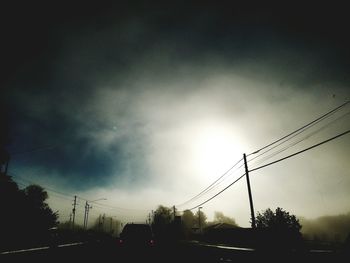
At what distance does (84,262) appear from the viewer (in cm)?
878

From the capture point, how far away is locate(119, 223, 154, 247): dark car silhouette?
38.0 ft

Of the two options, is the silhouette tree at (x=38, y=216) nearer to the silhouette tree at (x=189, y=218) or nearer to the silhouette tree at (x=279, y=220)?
the silhouette tree at (x=279, y=220)

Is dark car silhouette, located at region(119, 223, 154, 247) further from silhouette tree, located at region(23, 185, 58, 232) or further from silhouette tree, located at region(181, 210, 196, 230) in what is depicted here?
silhouette tree, located at region(181, 210, 196, 230)

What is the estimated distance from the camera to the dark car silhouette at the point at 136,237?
11.6 m

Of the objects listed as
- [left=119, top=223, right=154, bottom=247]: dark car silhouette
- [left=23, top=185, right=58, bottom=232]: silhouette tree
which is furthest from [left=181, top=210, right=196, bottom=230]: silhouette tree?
[left=119, top=223, right=154, bottom=247]: dark car silhouette

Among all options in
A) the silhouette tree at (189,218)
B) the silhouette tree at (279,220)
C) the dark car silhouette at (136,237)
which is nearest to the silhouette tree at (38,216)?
the dark car silhouette at (136,237)

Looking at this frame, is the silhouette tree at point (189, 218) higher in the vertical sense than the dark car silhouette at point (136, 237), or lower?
higher

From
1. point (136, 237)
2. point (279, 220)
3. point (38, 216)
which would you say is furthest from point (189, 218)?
point (136, 237)

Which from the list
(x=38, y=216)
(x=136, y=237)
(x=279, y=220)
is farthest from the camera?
(x=279, y=220)

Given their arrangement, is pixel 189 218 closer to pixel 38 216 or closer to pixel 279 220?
pixel 279 220

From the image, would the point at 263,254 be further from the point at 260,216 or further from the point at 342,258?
the point at 260,216

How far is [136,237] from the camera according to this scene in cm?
1175

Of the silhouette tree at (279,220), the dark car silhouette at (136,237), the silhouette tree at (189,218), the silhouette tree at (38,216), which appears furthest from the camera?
the silhouette tree at (189,218)

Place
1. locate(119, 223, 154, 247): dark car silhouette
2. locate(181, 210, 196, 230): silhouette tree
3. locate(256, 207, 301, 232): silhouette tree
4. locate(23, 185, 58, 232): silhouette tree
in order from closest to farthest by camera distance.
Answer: locate(119, 223, 154, 247): dark car silhouette
locate(23, 185, 58, 232): silhouette tree
locate(256, 207, 301, 232): silhouette tree
locate(181, 210, 196, 230): silhouette tree
